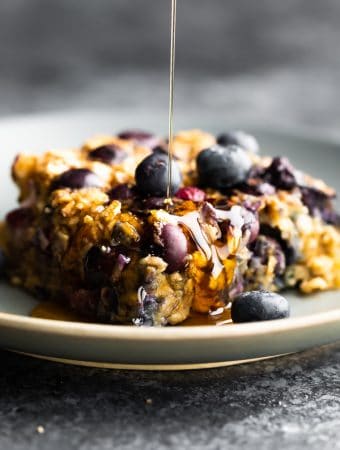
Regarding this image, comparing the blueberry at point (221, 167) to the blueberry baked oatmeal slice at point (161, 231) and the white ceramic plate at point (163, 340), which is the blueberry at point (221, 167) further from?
the white ceramic plate at point (163, 340)

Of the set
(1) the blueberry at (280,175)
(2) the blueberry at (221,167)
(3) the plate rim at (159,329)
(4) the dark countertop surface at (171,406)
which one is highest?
(2) the blueberry at (221,167)

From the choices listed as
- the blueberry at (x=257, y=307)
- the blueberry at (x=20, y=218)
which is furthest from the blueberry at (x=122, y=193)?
the blueberry at (x=257, y=307)

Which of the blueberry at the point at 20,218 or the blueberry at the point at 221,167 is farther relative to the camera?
the blueberry at the point at 20,218

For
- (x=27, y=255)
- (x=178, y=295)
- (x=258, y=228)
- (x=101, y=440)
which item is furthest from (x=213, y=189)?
(x=101, y=440)

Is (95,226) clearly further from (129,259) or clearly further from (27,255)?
(27,255)

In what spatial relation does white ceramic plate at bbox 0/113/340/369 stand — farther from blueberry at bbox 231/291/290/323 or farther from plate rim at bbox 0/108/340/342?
blueberry at bbox 231/291/290/323

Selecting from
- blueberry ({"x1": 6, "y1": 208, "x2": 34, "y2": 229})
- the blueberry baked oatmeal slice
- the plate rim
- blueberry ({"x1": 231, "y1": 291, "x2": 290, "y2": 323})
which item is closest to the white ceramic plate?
the plate rim
